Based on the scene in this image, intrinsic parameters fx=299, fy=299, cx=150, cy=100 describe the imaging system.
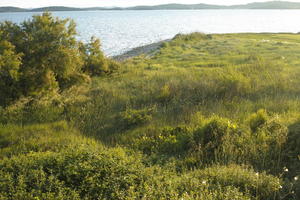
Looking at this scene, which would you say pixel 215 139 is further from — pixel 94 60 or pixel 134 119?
pixel 94 60

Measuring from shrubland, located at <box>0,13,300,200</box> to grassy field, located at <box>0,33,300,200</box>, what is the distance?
0.03m

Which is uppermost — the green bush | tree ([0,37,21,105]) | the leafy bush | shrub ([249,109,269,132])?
tree ([0,37,21,105])

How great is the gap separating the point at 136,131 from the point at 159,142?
3.74 ft

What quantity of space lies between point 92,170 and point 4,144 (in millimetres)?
3747

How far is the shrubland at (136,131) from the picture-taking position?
5.52 metres

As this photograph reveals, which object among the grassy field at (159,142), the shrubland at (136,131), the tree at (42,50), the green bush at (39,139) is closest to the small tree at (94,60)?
the shrubland at (136,131)

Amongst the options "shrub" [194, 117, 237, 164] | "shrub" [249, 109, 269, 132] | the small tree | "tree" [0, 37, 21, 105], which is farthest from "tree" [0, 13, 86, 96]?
"shrub" [249, 109, 269, 132]

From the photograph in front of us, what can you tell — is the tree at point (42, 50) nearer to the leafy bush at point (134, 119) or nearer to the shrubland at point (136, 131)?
the shrubland at point (136, 131)

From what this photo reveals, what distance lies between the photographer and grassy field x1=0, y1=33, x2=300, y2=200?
5.46m

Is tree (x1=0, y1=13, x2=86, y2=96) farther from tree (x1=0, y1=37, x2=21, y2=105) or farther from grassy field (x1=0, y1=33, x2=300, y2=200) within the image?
grassy field (x1=0, y1=33, x2=300, y2=200)

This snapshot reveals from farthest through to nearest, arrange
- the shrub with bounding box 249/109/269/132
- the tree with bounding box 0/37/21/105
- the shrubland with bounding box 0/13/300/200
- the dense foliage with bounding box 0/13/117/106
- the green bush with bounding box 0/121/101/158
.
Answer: the dense foliage with bounding box 0/13/117/106, the tree with bounding box 0/37/21/105, the shrub with bounding box 249/109/269/132, the green bush with bounding box 0/121/101/158, the shrubland with bounding box 0/13/300/200

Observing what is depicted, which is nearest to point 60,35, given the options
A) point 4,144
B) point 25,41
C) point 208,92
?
point 25,41

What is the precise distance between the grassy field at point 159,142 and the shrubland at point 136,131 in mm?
33

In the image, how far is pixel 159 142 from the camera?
805 cm
